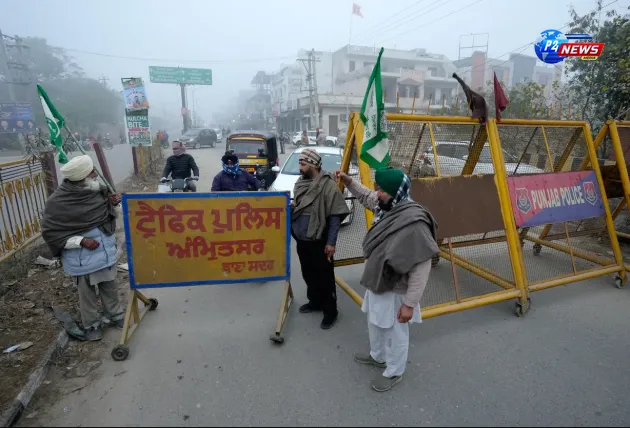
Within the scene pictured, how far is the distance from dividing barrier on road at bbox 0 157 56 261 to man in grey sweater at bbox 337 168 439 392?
14.5ft

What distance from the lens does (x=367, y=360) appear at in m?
2.95

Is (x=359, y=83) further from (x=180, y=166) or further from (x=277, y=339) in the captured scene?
(x=277, y=339)

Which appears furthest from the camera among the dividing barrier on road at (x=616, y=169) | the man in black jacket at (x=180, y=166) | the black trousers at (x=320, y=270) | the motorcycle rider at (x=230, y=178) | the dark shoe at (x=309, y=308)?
the man in black jacket at (x=180, y=166)

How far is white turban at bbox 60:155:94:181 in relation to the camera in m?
2.94

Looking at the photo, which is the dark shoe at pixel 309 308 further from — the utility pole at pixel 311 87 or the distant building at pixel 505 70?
the distant building at pixel 505 70

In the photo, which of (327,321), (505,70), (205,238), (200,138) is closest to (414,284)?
(327,321)

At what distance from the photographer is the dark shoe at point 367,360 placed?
9.49 feet

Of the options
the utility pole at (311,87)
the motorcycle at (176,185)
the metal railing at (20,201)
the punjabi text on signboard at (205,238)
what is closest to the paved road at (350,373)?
the punjabi text on signboard at (205,238)

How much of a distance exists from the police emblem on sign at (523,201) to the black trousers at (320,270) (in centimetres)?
218

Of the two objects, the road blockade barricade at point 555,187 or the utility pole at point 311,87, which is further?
the utility pole at point 311,87

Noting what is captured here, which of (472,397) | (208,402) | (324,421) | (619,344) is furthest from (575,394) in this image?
(208,402)

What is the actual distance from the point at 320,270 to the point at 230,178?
81.1 inches

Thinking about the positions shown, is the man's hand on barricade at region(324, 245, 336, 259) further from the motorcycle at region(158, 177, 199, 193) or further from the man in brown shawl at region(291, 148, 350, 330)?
the motorcycle at region(158, 177, 199, 193)

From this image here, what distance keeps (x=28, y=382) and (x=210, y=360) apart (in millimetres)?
1278
